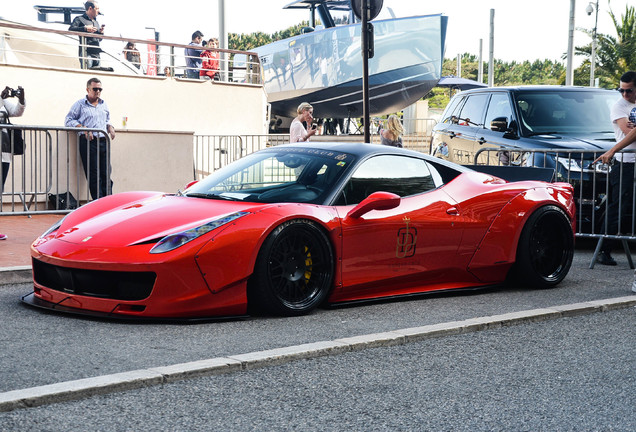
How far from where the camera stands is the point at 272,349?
4.55m

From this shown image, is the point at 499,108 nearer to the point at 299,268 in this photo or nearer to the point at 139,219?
the point at 299,268

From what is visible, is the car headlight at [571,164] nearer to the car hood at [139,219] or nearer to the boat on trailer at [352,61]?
the car hood at [139,219]

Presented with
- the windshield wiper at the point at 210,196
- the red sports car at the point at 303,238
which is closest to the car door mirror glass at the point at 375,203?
the red sports car at the point at 303,238

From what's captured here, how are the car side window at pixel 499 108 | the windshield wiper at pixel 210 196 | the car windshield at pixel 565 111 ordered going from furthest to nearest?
the car side window at pixel 499 108
the car windshield at pixel 565 111
the windshield wiper at pixel 210 196

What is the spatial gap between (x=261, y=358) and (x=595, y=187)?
6.05 metres

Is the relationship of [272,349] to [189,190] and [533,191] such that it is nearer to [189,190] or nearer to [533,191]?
[189,190]

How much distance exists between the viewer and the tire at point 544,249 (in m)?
6.97

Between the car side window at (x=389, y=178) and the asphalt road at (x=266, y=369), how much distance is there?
0.81 metres

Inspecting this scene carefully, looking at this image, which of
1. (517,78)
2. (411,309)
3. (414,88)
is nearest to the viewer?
(411,309)

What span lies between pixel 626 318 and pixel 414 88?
2563 cm

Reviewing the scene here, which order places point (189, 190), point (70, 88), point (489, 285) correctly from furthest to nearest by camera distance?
point (70, 88) → point (489, 285) → point (189, 190)

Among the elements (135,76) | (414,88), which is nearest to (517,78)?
(414,88)

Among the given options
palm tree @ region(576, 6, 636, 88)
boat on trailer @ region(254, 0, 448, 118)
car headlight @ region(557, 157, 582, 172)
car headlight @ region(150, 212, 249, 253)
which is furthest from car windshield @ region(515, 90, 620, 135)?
palm tree @ region(576, 6, 636, 88)

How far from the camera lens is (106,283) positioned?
5176mm
